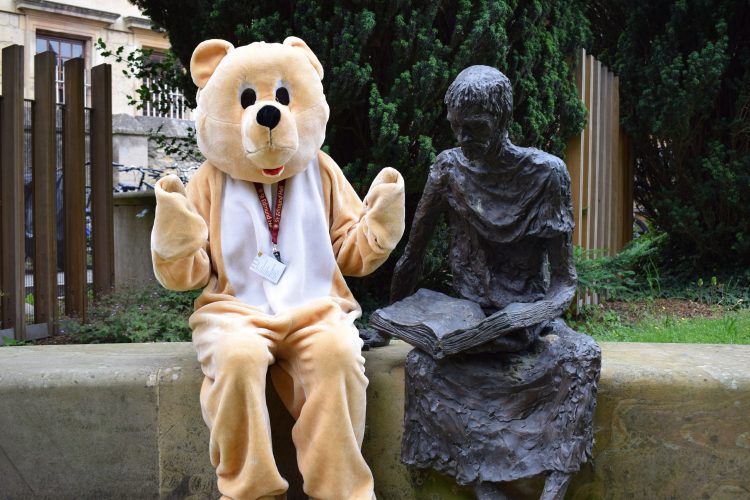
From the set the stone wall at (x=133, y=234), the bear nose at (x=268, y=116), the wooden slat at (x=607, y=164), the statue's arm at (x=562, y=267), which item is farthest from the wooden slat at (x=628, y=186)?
the bear nose at (x=268, y=116)

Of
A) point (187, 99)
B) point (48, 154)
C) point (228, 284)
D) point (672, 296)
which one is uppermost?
point (187, 99)

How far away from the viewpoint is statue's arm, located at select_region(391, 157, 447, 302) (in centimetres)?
258

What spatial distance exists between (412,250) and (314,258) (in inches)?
12.5

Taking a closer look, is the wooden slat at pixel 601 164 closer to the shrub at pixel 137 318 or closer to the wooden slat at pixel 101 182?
the shrub at pixel 137 318

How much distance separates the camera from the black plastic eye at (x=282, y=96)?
2598 mm

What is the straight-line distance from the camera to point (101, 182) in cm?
483

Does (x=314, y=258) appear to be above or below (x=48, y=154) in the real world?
below

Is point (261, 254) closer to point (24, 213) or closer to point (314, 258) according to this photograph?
point (314, 258)

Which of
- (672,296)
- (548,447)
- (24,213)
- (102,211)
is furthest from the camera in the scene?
(672,296)

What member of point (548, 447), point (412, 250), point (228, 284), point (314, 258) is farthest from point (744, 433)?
point (228, 284)

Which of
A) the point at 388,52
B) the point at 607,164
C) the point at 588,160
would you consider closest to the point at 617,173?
the point at 607,164

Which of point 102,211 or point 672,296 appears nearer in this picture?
point 102,211

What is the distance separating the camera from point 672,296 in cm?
649

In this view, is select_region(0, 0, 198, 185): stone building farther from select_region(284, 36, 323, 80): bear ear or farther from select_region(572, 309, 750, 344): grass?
select_region(284, 36, 323, 80): bear ear
